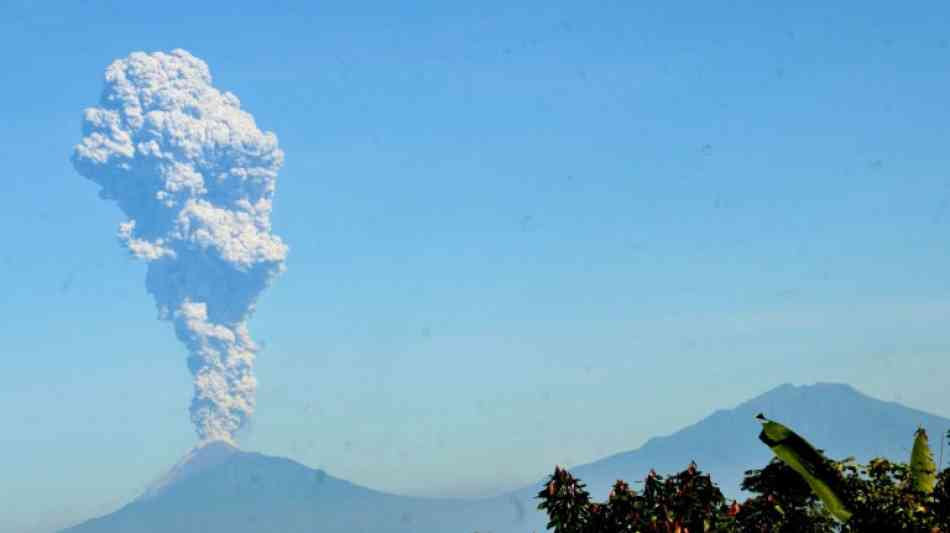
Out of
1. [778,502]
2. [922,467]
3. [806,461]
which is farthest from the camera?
[778,502]

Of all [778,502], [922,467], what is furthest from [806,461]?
[778,502]

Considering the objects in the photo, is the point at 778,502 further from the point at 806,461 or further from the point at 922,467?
the point at 806,461

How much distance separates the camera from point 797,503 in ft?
79.1

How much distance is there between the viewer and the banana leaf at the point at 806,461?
791 inches

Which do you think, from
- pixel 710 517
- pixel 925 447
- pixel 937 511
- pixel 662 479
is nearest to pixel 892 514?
pixel 937 511

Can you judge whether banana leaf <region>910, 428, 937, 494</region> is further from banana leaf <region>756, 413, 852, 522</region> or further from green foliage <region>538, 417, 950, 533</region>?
banana leaf <region>756, 413, 852, 522</region>

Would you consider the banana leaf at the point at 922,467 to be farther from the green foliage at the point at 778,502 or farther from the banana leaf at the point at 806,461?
the banana leaf at the point at 806,461

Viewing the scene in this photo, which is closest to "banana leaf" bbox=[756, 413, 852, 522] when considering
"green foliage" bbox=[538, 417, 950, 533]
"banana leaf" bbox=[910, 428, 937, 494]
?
"green foliage" bbox=[538, 417, 950, 533]

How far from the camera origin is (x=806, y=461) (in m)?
20.6

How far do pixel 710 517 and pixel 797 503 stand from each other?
161cm

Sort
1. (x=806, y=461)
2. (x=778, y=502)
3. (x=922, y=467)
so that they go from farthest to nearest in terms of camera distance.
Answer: (x=778, y=502) < (x=922, y=467) < (x=806, y=461)

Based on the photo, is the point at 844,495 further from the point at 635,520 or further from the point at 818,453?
the point at 635,520

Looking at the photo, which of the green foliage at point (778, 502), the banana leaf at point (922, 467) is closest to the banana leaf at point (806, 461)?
the green foliage at point (778, 502)

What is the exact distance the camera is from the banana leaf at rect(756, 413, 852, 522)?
20094 mm
